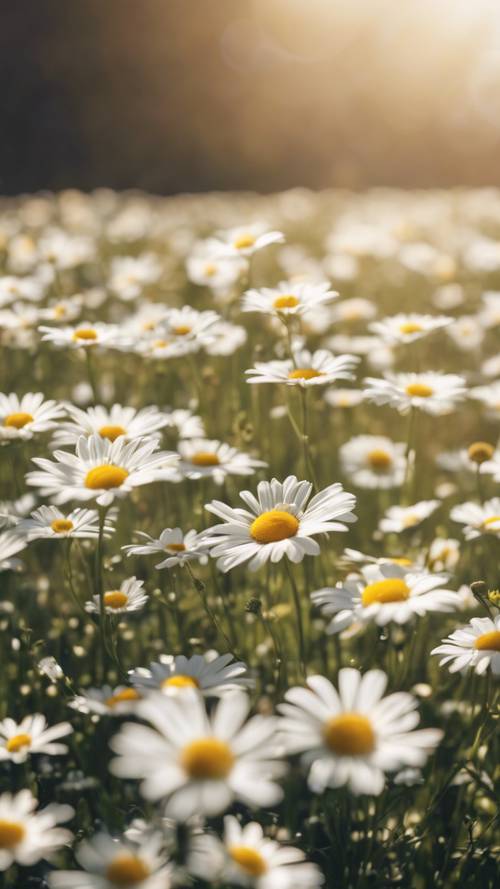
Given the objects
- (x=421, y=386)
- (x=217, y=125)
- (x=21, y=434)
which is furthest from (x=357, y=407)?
(x=217, y=125)

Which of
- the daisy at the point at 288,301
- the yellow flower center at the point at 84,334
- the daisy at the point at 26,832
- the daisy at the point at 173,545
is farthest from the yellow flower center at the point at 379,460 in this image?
the daisy at the point at 26,832

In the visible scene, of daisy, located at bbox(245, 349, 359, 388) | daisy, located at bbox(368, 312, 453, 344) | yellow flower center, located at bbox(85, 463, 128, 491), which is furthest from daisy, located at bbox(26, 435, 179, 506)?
daisy, located at bbox(368, 312, 453, 344)

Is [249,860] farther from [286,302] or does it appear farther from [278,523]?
[286,302]

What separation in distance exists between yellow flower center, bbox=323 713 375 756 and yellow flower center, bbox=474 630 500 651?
0.41m

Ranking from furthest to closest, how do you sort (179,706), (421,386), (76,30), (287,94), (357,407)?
(287,94) < (76,30) < (357,407) < (421,386) < (179,706)

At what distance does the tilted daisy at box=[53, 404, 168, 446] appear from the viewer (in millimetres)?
2221

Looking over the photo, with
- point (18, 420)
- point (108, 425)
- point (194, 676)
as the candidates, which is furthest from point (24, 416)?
point (194, 676)

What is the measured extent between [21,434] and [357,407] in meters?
2.03

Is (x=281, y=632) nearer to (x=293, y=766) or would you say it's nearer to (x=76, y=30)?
(x=293, y=766)

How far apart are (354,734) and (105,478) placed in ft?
2.74

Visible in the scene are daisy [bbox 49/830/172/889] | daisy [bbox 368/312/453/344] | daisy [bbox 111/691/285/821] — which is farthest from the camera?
daisy [bbox 368/312/453/344]

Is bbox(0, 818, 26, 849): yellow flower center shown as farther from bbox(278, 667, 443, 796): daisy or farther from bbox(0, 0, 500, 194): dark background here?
bbox(0, 0, 500, 194): dark background

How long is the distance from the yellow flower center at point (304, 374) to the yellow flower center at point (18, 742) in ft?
3.57

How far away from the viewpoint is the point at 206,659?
5.61 ft
